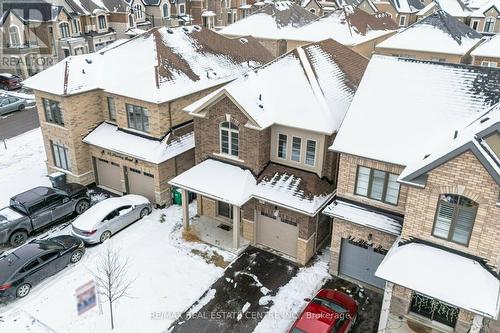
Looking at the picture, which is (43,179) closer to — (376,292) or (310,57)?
(310,57)

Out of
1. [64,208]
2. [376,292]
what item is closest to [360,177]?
[376,292]

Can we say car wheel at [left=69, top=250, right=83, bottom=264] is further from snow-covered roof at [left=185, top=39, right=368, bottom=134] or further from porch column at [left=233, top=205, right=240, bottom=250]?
snow-covered roof at [left=185, top=39, right=368, bottom=134]

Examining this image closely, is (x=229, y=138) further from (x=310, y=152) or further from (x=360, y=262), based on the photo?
(x=360, y=262)

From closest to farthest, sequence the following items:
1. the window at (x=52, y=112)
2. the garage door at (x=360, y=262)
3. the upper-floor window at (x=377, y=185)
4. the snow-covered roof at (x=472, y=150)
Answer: the snow-covered roof at (x=472, y=150), the upper-floor window at (x=377, y=185), the garage door at (x=360, y=262), the window at (x=52, y=112)

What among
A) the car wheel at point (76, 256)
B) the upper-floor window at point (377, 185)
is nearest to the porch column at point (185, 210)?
the car wheel at point (76, 256)

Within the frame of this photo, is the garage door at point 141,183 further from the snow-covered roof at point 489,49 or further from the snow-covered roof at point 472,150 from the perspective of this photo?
the snow-covered roof at point 489,49

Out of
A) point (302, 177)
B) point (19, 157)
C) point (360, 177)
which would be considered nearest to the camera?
point (360, 177)

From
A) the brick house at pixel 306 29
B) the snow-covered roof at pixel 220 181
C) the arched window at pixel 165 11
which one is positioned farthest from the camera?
the arched window at pixel 165 11

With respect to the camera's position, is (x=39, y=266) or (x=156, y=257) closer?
(x=39, y=266)
